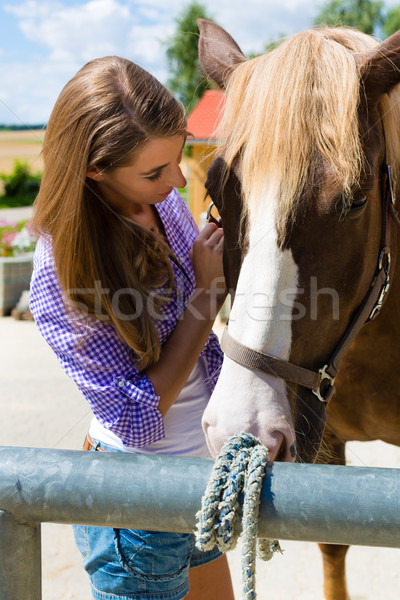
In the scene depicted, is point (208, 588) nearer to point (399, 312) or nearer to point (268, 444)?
point (268, 444)

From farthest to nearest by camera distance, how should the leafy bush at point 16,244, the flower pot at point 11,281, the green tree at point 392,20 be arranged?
the green tree at point 392,20
the leafy bush at point 16,244
the flower pot at point 11,281

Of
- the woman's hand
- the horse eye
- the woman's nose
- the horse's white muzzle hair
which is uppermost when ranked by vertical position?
the woman's nose

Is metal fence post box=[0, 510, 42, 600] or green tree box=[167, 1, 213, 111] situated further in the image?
green tree box=[167, 1, 213, 111]

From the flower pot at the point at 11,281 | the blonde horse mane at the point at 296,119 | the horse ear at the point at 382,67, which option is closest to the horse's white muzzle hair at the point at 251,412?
the blonde horse mane at the point at 296,119

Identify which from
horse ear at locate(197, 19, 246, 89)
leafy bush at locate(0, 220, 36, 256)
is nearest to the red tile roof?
leafy bush at locate(0, 220, 36, 256)

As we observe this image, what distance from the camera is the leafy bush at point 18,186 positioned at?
29.6 metres

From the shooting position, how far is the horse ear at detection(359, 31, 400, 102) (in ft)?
5.07

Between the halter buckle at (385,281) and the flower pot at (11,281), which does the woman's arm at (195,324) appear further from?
the flower pot at (11,281)

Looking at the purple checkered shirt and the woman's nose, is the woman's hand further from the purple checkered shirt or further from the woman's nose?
the purple checkered shirt

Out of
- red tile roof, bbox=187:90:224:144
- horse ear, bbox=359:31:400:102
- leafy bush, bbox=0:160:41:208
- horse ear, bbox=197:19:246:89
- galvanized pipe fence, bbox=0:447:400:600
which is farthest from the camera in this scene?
leafy bush, bbox=0:160:41:208

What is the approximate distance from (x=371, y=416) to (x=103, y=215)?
132 cm

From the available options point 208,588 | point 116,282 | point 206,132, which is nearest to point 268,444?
point 116,282

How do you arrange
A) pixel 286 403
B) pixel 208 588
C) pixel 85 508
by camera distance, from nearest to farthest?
pixel 85 508, pixel 286 403, pixel 208 588

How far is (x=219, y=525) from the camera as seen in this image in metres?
0.86
